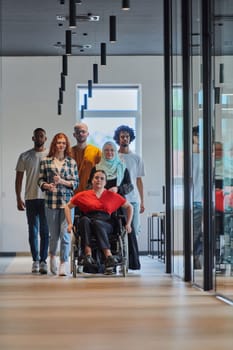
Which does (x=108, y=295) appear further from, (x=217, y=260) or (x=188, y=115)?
(x=188, y=115)

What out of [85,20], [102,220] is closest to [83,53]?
[85,20]

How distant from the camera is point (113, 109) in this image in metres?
13.6

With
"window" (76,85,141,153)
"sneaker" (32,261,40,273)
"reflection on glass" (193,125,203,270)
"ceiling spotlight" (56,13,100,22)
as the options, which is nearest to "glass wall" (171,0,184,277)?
"reflection on glass" (193,125,203,270)

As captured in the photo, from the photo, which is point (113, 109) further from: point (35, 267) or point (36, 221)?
point (35, 267)

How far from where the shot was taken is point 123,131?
28.5 feet

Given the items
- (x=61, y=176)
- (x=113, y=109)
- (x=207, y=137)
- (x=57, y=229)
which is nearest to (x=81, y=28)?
(x=113, y=109)

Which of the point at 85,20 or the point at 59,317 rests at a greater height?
the point at 85,20

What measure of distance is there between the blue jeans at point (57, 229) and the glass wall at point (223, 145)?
2.13 meters

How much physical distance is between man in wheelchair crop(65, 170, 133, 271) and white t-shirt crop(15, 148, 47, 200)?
28.1 inches

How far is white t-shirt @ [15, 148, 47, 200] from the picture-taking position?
858cm

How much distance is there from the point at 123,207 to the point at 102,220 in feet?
1.10

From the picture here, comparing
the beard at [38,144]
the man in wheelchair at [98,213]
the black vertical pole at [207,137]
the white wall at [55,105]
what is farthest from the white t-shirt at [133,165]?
the white wall at [55,105]

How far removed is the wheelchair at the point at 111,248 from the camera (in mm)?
7773

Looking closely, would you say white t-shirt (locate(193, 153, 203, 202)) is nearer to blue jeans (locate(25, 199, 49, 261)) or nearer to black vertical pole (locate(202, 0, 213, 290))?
black vertical pole (locate(202, 0, 213, 290))
